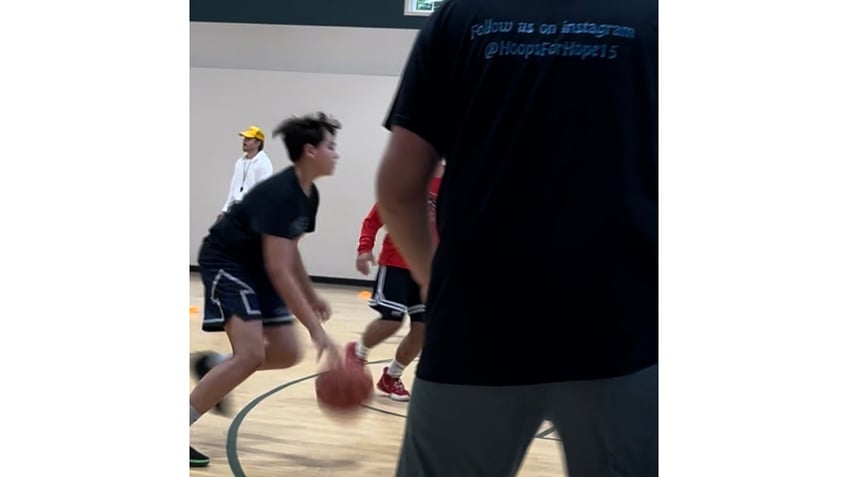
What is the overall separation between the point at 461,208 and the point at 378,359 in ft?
16.4

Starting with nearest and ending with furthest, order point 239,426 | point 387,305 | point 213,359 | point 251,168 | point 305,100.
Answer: point 213,359 → point 239,426 → point 387,305 → point 251,168 → point 305,100

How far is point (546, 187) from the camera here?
1362 millimetres

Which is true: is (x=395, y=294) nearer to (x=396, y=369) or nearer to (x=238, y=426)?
(x=396, y=369)

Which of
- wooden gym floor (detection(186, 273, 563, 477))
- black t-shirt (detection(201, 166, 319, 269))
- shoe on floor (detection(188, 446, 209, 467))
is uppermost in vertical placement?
black t-shirt (detection(201, 166, 319, 269))

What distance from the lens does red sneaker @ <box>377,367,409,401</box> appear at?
4.90 metres

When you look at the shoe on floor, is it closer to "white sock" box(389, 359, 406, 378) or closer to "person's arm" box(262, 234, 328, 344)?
"person's arm" box(262, 234, 328, 344)

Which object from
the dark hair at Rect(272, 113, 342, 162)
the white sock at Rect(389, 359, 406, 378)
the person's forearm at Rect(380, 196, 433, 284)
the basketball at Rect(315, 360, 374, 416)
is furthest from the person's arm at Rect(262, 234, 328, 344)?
the person's forearm at Rect(380, 196, 433, 284)

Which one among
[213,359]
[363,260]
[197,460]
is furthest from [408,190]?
[363,260]

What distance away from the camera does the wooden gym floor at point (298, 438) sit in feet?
12.0

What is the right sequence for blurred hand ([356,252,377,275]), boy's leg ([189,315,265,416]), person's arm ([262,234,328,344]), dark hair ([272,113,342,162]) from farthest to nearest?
blurred hand ([356,252,377,275])
dark hair ([272,113,342,162])
boy's leg ([189,315,265,416])
person's arm ([262,234,328,344])

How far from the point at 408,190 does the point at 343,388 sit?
224 cm

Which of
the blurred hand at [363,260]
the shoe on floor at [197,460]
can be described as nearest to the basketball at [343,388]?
the shoe on floor at [197,460]

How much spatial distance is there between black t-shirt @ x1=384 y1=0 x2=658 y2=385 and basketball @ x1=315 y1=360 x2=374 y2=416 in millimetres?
2203

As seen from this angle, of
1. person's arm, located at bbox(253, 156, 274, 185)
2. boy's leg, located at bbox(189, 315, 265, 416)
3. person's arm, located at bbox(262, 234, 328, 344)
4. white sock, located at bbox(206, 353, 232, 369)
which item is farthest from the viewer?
person's arm, located at bbox(253, 156, 274, 185)
